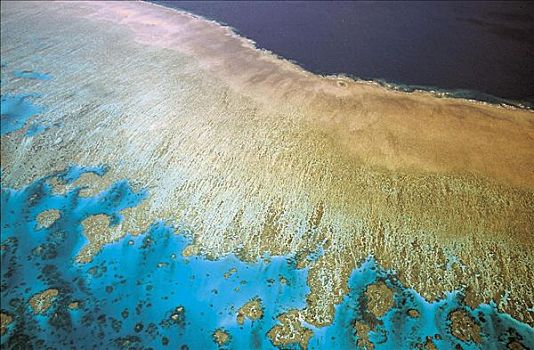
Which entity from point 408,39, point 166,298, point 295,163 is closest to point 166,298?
point 166,298

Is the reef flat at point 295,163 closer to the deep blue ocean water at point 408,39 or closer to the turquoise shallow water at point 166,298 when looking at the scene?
the turquoise shallow water at point 166,298

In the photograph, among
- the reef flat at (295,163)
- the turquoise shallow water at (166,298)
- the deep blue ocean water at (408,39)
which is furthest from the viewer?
the deep blue ocean water at (408,39)

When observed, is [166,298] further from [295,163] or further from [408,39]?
[408,39]

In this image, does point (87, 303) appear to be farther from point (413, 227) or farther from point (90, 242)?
point (413, 227)

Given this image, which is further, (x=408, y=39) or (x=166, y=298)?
(x=408, y=39)

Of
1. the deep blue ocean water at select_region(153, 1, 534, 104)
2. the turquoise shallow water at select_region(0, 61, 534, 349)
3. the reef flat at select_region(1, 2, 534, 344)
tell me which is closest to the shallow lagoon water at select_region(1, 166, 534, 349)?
the turquoise shallow water at select_region(0, 61, 534, 349)

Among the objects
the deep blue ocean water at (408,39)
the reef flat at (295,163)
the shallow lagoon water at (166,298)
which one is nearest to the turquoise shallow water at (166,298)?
the shallow lagoon water at (166,298)
